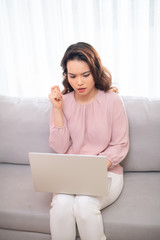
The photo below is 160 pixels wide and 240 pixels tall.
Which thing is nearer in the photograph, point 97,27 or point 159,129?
point 159,129

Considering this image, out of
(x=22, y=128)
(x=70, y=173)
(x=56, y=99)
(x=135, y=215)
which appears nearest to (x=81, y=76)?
(x=56, y=99)

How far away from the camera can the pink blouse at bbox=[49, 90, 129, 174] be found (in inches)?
54.1

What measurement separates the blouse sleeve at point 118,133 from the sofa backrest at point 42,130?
0.49 ft

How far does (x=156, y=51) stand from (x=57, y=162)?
3.85 feet

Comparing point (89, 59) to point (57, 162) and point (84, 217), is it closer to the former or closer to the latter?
point (57, 162)

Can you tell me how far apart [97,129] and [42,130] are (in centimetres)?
41

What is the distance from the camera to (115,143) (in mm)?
1392

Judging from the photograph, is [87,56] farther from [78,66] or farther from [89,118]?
[89,118]

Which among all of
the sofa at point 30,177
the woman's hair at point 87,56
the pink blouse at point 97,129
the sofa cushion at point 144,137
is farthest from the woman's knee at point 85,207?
the woman's hair at point 87,56

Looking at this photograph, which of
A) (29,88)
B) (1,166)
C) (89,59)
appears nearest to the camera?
(89,59)

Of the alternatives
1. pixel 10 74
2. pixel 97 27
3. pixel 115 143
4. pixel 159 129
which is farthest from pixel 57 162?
pixel 10 74

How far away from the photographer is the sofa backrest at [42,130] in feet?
4.94

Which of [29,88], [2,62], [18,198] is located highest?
[2,62]

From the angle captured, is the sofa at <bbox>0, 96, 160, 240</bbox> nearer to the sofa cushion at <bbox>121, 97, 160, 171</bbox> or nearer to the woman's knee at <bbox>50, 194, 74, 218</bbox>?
the sofa cushion at <bbox>121, 97, 160, 171</bbox>
